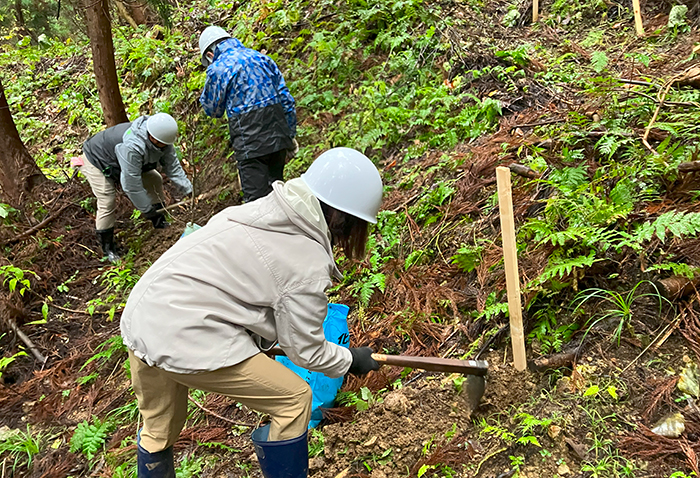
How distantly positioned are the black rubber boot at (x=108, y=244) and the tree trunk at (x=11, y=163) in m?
1.45

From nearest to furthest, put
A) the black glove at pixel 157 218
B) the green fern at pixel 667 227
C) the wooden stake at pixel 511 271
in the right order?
the green fern at pixel 667 227 → the wooden stake at pixel 511 271 → the black glove at pixel 157 218

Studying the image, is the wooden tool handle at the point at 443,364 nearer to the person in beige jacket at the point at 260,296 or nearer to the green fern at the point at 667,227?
the person in beige jacket at the point at 260,296

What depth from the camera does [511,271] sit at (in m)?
2.56

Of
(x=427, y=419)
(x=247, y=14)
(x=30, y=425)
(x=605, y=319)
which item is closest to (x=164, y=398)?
(x=427, y=419)

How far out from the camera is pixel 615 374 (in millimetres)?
2432

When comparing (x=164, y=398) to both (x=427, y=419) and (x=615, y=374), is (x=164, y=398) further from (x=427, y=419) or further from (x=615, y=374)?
(x=615, y=374)

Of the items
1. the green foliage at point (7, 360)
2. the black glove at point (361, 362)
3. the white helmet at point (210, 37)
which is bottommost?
the green foliage at point (7, 360)

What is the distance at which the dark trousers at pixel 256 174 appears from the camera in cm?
469

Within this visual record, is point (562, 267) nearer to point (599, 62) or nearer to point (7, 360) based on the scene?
point (599, 62)

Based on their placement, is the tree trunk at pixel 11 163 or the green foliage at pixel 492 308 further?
the tree trunk at pixel 11 163

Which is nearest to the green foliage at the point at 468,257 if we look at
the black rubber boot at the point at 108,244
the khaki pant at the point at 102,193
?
the khaki pant at the point at 102,193

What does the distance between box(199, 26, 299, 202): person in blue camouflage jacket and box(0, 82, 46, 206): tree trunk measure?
3127mm

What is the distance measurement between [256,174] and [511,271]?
305 cm

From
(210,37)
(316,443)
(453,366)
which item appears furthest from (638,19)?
(316,443)
